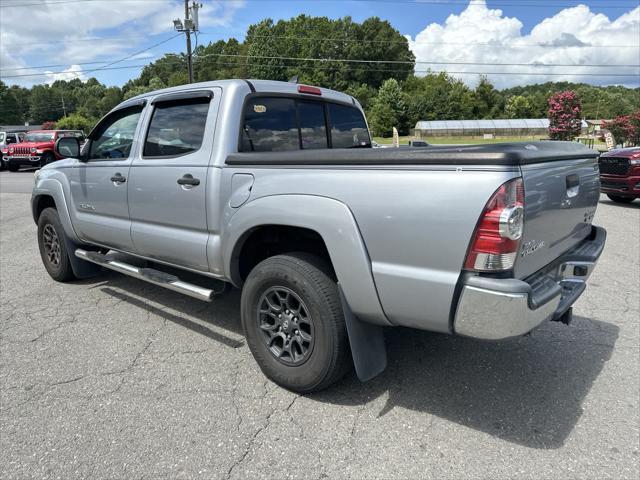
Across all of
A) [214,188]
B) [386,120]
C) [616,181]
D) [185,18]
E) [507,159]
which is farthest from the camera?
[386,120]

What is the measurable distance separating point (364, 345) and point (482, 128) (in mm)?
58730

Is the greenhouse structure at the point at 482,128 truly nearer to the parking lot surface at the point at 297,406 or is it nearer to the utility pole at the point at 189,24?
the utility pole at the point at 189,24

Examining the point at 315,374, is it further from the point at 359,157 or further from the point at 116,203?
the point at 116,203

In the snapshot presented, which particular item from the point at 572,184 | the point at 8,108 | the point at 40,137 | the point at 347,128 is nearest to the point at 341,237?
the point at 572,184

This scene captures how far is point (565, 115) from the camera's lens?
28078mm

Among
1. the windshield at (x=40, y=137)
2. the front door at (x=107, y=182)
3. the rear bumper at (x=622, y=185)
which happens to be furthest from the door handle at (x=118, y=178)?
the windshield at (x=40, y=137)

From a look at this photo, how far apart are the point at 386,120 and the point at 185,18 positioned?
3848 centimetres

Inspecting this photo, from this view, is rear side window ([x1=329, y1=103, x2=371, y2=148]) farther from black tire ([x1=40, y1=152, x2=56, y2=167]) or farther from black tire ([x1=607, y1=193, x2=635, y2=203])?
black tire ([x1=40, y1=152, x2=56, y2=167])

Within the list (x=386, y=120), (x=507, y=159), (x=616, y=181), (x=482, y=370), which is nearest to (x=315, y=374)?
(x=482, y=370)

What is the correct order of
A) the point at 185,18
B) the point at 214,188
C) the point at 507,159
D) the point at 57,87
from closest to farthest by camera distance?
the point at 507,159, the point at 214,188, the point at 185,18, the point at 57,87

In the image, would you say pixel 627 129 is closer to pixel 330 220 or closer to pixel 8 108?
pixel 330 220

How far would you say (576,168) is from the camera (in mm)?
2730

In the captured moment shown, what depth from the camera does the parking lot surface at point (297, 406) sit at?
2.36 meters

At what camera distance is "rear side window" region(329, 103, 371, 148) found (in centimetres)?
414
